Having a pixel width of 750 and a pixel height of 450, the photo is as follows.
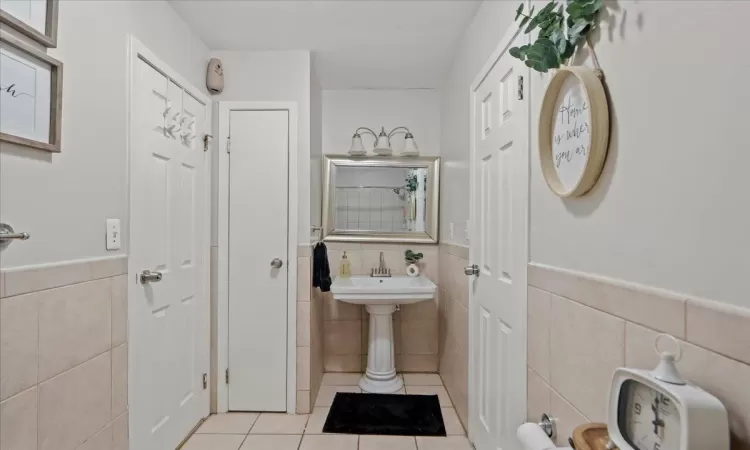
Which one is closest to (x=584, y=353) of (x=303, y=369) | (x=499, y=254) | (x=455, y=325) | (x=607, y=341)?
(x=607, y=341)

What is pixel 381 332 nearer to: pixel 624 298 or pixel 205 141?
pixel 205 141

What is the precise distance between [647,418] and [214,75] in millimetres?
2553

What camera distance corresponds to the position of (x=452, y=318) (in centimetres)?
258

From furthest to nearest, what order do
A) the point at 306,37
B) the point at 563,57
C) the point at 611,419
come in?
the point at 306,37
the point at 563,57
the point at 611,419

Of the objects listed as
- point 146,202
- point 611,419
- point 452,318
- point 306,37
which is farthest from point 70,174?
point 452,318

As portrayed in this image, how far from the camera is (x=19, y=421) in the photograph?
3.59 feet

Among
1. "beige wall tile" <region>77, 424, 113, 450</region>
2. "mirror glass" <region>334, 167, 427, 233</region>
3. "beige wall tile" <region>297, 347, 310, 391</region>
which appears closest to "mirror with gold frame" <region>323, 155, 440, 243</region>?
"mirror glass" <region>334, 167, 427, 233</region>

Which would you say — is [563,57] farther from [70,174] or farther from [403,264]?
[403,264]

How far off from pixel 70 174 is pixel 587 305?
5.34ft

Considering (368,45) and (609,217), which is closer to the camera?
(609,217)

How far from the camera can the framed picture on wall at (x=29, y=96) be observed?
3.37 feet

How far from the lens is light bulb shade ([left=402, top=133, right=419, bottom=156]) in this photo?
3.01 meters

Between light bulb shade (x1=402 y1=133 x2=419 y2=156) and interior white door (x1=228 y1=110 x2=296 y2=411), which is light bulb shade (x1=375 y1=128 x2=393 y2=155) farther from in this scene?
interior white door (x1=228 y1=110 x2=296 y2=411)

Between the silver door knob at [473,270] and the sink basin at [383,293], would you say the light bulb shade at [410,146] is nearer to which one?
the sink basin at [383,293]
